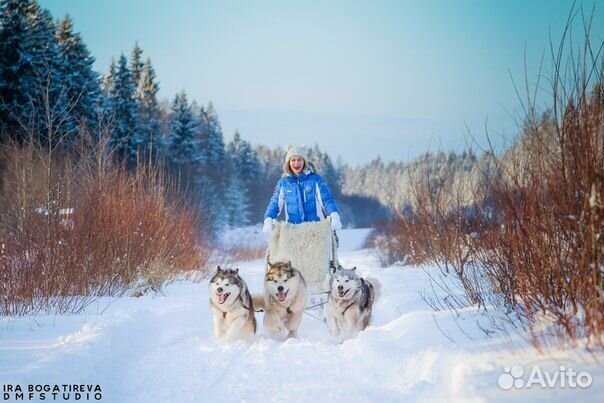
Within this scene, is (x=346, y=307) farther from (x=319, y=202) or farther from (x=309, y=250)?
(x=319, y=202)

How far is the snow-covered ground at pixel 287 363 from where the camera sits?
2.70m

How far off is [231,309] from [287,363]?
1316 mm

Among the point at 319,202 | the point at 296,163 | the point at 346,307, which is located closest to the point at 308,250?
the point at 319,202

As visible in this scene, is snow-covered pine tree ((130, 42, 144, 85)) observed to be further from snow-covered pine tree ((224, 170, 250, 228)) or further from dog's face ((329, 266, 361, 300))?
dog's face ((329, 266, 361, 300))

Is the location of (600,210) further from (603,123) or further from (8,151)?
(8,151)

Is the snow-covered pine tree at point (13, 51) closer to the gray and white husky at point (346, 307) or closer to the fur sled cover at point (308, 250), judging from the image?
the fur sled cover at point (308, 250)

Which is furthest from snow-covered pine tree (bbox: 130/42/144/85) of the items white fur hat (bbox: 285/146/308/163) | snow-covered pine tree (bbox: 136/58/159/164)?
white fur hat (bbox: 285/146/308/163)

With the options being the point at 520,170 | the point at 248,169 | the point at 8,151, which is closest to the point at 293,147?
the point at 520,170

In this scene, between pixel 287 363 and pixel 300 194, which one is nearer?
pixel 287 363

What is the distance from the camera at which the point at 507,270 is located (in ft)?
13.5

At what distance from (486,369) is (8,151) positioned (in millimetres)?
13827

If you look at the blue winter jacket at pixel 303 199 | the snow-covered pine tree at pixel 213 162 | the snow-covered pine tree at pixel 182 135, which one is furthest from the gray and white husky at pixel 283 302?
the snow-covered pine tree at pixel 182 135

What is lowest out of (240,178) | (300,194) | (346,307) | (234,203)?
(346,307)

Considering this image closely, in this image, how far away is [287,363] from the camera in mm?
4090
